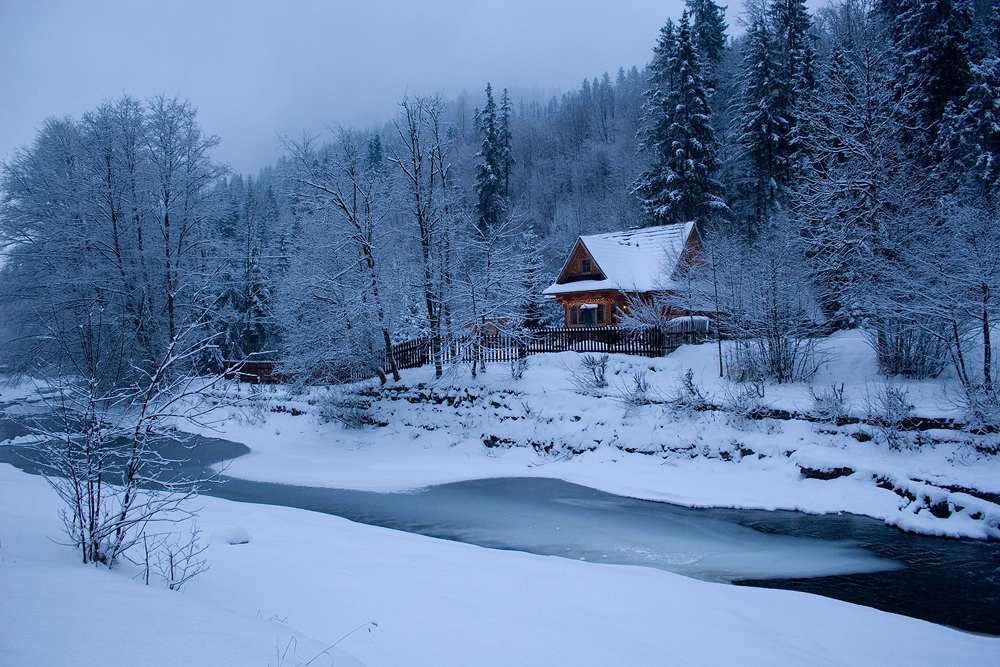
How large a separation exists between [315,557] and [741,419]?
1118 centimetres

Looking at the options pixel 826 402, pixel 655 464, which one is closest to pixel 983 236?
pixel 826 402

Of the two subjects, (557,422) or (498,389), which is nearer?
(557,422)

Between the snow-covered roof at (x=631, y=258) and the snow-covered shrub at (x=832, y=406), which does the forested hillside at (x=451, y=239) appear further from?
the snow-covered roof at (x=631, y=258)

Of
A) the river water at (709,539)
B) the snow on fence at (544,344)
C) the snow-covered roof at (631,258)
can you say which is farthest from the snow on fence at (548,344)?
the snow-covered roof at (631,258)

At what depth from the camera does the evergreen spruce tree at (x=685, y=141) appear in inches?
1318

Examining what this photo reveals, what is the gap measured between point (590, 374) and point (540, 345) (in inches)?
142

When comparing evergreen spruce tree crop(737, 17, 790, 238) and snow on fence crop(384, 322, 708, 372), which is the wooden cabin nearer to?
evergreen spruce tree crop(737, 17, 790, 238)

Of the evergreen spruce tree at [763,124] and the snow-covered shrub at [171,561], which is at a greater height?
the evergreen spruce tree at [763,124]

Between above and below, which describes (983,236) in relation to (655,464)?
above

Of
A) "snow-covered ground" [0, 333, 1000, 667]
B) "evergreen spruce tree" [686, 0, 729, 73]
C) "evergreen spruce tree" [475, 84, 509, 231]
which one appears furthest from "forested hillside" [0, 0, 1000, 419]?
"evergreen spruce tree" [475, 84, 509, 231]

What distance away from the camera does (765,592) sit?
278 inches

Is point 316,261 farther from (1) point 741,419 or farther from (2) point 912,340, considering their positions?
(2) point 912,340

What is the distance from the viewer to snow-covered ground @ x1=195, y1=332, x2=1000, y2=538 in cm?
1071

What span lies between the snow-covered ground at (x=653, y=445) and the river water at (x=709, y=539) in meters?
0.69
